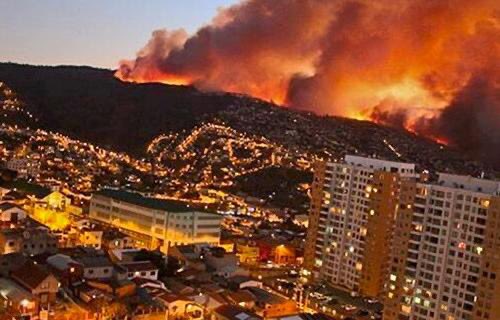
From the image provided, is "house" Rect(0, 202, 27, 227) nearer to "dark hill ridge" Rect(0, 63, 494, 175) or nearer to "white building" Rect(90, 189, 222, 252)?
"white building" Rect(90, 189, 222, 252)

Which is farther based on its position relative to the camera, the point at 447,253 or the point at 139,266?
the point at 139,266

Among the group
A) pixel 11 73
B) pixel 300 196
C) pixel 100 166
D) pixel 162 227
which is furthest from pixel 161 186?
pixel 11 73

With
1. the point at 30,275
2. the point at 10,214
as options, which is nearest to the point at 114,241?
the point at 10,214

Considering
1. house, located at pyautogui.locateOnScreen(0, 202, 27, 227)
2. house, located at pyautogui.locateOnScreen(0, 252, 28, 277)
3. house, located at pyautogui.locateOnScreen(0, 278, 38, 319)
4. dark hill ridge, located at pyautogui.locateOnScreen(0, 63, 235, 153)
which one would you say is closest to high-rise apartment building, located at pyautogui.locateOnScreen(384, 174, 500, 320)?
house, located at pyautogui.locateOnScreen(0, 278, 38, 319)

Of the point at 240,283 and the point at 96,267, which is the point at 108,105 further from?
the point at 96,267

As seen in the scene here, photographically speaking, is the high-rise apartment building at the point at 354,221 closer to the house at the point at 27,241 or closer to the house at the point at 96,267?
the house at the point at 96,267

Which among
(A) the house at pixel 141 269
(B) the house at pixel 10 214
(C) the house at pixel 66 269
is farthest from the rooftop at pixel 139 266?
(B) the house at pixel 10 214
